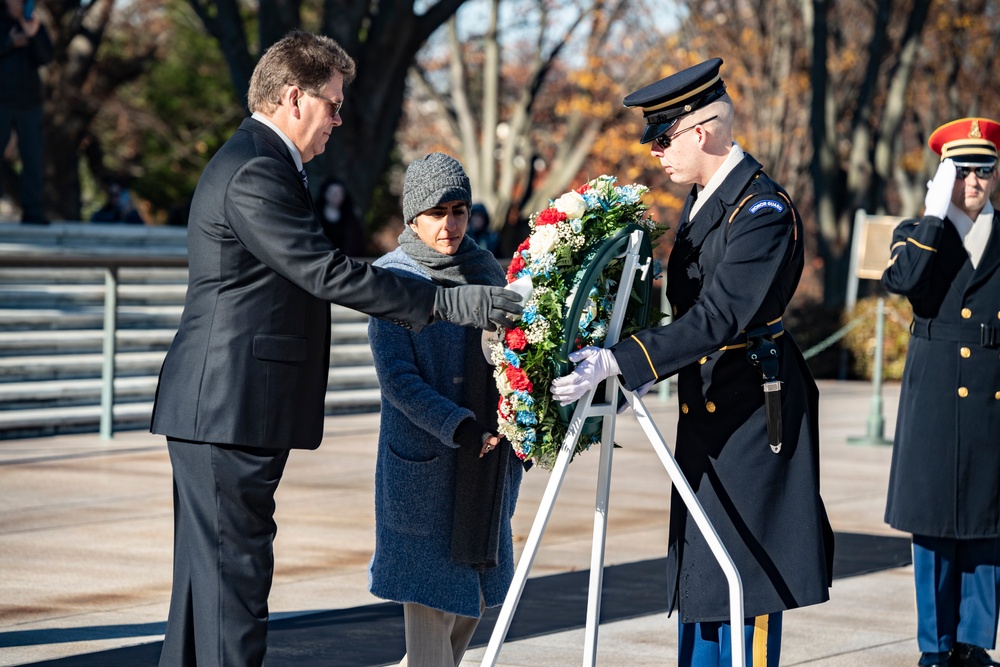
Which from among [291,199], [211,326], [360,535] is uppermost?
[291,199]

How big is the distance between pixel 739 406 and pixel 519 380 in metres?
0.77

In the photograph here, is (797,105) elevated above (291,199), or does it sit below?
above

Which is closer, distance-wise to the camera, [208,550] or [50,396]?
[208,550]

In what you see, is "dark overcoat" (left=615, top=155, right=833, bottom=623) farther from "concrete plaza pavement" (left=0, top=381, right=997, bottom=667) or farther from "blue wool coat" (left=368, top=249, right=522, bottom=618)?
"concrete plaza pavement" (left=0, top=381, right=997, bottom=667)

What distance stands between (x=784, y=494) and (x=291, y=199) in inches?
65.8

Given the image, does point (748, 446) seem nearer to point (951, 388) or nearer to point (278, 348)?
point (278, 348)

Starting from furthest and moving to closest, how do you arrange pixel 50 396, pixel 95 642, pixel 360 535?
pixel 50 396
pixel 360 535
pixel 95 642

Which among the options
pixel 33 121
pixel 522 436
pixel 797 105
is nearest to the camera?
pixel 522 436

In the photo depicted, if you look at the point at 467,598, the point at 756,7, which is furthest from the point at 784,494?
the point at 756,7

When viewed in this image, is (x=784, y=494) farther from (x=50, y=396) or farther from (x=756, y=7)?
(x=756, y=7)

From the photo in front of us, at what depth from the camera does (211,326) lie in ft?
13.3

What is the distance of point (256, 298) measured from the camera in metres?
4.05

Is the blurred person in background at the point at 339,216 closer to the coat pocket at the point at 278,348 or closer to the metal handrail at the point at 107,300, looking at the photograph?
the metal handrail at the point at 107,300

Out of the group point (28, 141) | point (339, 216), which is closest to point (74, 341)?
point (28, 141)
